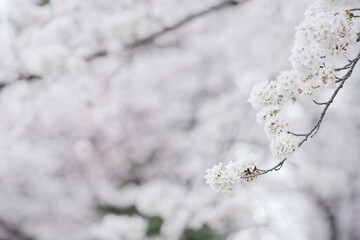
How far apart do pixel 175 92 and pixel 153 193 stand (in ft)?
7.35

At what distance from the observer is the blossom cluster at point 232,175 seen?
1.43 meters

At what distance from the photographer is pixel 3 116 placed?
6703mm

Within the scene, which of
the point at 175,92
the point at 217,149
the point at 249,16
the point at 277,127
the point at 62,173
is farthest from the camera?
the point at 62,173

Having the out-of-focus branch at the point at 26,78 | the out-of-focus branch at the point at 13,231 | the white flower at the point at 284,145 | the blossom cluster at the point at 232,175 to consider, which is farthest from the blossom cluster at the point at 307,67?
the out-of-focus branch at the point at 13,231

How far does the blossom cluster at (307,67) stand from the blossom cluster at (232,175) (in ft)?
0.36

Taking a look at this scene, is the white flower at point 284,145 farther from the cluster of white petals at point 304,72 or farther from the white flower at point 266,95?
the white flower at point 266,95

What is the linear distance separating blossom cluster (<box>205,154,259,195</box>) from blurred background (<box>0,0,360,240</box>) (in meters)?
1.82

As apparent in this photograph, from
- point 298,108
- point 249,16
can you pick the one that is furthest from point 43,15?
point 298,108

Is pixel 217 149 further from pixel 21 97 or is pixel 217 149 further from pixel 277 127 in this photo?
pixel 277 127

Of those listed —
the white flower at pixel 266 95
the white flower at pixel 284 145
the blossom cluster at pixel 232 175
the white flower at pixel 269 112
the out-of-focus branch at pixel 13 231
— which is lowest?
the blossom cluster at pixel 232 175

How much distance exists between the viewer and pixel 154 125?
→ 6.43 m

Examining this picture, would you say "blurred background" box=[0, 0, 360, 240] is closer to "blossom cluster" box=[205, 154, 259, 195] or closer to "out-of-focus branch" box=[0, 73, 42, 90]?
"out-of-focus branch" box=[0, 73, 42, 90]

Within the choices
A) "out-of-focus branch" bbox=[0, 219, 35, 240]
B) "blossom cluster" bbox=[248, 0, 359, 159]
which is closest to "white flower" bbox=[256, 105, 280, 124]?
"blossom cluster" bbox=[248, 0, 359, 159]

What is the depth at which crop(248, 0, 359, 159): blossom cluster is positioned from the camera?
4.11 feet
